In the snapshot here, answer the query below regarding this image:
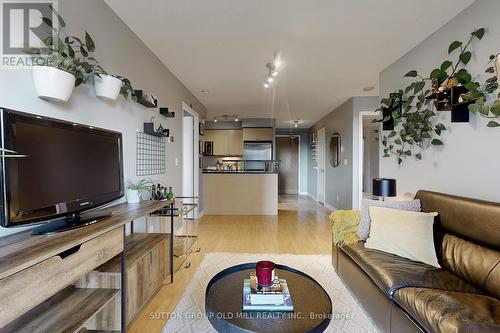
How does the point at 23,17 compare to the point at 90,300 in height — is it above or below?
above

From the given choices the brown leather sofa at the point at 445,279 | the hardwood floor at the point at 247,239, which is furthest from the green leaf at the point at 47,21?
the brown leather sofa at the point at 445,279

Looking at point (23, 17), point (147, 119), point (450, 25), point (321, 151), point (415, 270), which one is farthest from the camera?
point (321, 151)

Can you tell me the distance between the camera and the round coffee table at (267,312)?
1210 millimetres

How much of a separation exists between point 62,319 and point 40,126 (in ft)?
3.16

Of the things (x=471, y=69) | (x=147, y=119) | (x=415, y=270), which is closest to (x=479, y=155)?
(x=471, y=69)

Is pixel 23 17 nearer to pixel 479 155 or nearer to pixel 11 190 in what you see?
pixel 11 190

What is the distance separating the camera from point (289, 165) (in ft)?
32.8

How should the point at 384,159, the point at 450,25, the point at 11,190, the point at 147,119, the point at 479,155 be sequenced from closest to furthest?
the point at 11,190
the point at 479,155
the point at 450,25
the point at 147,119
the point at 384,159

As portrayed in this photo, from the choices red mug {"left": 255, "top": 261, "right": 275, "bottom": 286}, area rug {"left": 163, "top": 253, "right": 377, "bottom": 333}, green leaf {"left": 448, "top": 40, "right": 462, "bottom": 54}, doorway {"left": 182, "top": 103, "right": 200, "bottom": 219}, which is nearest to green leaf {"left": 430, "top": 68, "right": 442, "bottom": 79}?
green leaf {"left": 448, "top": 40, "right": 462, "bottom": 54}

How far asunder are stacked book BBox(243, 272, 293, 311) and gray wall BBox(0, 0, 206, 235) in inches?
50.8

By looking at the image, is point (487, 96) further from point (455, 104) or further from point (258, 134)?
point (258, 134)

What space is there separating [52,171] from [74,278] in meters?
0.55

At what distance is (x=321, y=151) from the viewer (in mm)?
7605

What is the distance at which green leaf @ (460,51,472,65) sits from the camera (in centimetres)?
211
